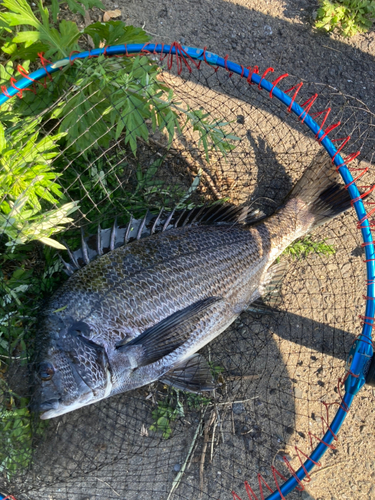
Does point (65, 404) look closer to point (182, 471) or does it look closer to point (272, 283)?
point (182, 471)

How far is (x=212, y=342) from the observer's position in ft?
11.8

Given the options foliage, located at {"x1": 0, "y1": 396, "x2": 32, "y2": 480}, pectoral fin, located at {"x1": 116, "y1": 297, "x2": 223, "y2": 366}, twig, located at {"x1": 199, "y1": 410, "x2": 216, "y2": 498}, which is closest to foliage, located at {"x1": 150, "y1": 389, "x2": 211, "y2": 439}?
twig, located at {"x1": 199, "y1": 410, "x2": 216, "y2": 498}

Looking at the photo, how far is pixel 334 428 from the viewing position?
282cm

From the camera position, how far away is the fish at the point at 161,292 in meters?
2.74

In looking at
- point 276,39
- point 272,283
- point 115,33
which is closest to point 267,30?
point 276,39

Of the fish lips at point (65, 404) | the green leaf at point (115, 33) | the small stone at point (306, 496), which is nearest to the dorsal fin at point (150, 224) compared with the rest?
the fish lips at point (65, 404)

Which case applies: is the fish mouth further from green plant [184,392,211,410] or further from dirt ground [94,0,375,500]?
dirt ground [94,0,375,500]

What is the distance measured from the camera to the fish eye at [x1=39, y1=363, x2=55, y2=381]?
2658 mm

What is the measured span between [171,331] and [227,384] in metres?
0.98

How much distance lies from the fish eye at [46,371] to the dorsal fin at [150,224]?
28.2 inches

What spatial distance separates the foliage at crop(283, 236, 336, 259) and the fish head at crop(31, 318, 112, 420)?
1997 mm

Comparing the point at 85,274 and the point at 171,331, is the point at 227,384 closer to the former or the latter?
the point at 171,331

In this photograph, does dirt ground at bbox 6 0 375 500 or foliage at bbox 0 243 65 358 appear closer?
foliage at bbox 0 243 65 358

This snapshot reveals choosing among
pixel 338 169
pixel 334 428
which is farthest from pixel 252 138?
pixel 334 428
